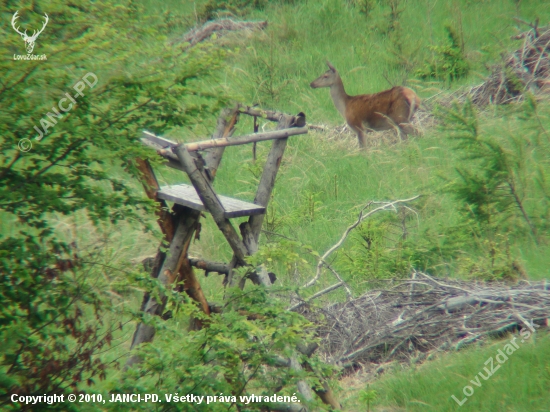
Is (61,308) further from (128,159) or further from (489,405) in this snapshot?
(489,405)

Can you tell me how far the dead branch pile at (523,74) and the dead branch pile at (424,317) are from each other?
7.31m

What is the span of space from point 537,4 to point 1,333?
1845cm

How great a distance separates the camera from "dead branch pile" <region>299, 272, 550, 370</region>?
518 cm

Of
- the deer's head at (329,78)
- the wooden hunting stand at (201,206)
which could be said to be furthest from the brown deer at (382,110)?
the wooden hunting stand at (201,206)

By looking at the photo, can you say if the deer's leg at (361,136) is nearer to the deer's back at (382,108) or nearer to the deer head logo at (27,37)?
the deer's back at (382,108)

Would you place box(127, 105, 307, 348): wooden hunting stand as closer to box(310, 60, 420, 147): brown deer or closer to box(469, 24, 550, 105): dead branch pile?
box(310, 60, 420, 147): brown deer

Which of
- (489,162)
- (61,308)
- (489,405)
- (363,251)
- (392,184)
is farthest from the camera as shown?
(392,184)

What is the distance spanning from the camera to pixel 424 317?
5.70 meters

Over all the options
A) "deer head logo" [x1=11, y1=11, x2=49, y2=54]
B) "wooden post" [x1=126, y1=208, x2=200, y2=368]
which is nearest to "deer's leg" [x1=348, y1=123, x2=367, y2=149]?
"wooden post" [x1=126, y1=208, x2=200, y2=368]

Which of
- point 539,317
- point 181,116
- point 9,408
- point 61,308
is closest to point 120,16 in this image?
point 181,116

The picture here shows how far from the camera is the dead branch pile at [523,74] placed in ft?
41.2

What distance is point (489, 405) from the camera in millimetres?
4051

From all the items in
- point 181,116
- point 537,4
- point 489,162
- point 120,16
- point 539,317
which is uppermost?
point 537,4

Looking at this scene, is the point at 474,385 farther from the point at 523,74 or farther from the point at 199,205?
the point at 523,74
